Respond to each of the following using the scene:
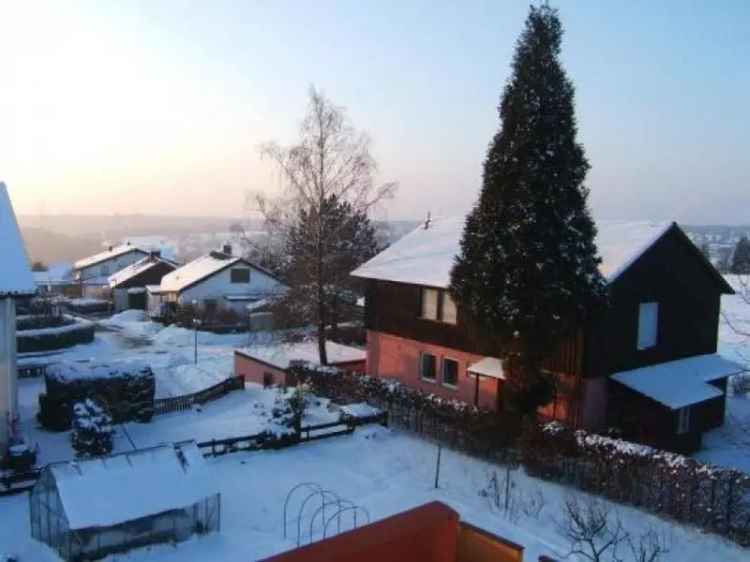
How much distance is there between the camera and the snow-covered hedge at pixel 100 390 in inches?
780

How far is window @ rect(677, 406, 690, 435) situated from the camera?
65.7 feet

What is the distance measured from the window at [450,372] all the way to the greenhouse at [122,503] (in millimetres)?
12031

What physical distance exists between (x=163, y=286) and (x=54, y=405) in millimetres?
38288

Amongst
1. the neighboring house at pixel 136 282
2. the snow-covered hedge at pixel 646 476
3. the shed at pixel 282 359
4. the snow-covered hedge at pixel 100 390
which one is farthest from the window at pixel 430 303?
the neighboring house at pixel 136 282

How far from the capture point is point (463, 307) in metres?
18.4

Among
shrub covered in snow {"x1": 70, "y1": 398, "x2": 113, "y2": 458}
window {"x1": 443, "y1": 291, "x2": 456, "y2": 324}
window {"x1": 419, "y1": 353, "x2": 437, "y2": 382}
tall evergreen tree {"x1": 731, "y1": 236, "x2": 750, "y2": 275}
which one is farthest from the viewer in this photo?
window {"x1": 419, "y1": 353, "x2": 437, "y2": 382}

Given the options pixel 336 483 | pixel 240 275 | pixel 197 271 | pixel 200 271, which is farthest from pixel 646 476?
pixel 197 271

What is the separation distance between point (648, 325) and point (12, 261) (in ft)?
60.1

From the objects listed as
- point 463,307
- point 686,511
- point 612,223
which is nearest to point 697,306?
point 612,223

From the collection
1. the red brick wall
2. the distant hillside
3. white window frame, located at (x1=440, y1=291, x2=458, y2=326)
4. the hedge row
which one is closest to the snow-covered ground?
white window frame, located at (x1=440, y1=291, x2=458, y2=326)

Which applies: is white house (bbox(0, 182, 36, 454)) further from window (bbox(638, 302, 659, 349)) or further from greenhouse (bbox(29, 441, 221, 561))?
window (bbox(638, 302, 659, 349))

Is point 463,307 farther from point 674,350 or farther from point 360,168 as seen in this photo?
point 360,168

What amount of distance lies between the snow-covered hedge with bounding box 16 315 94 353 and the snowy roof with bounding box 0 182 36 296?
23.1m

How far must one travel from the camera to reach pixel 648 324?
824 inches
